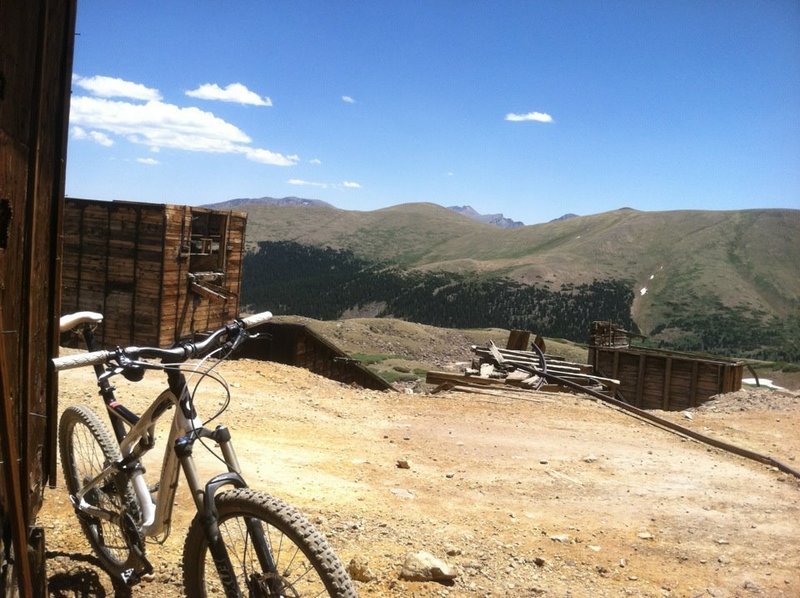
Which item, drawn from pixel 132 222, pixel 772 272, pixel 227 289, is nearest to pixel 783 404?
pixel 227 289

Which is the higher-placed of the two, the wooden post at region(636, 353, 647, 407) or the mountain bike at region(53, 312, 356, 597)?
the mountain bike at region(53, 312, 356, 597)

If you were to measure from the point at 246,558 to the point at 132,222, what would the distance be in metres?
11.9

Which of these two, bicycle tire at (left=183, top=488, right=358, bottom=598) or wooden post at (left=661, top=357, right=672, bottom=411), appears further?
wooden post at (left=661, top=357, right=672, bottom=411)

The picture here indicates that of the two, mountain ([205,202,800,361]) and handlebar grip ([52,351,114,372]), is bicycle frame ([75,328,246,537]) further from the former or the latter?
mountain ([205,202,800,361])

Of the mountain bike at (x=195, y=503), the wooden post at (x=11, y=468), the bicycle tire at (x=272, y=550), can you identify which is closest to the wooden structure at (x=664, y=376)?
the mountain bike at (x=195, y=503)

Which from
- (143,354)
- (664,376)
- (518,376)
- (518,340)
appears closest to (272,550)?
(143,354)

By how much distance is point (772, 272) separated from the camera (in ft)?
352

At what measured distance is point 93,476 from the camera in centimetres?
386

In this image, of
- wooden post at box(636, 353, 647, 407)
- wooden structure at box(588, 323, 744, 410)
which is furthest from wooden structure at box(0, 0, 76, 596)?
wooden post at box(636, 353, 647, 407)

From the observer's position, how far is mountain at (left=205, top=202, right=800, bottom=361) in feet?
269

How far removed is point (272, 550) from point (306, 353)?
477 inches

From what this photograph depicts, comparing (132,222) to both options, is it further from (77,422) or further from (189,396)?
(189,396)

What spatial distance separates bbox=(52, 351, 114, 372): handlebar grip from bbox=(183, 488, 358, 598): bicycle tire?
A: 782 millimetres

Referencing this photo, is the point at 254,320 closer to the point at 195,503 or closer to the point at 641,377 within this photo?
the point at 195,503
